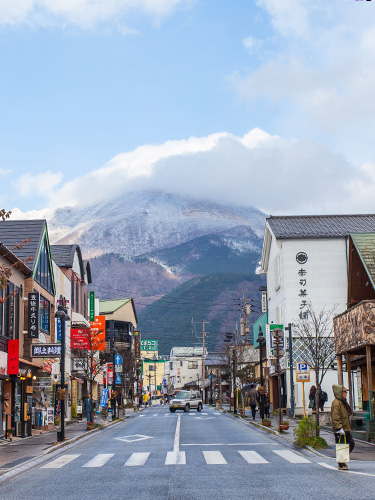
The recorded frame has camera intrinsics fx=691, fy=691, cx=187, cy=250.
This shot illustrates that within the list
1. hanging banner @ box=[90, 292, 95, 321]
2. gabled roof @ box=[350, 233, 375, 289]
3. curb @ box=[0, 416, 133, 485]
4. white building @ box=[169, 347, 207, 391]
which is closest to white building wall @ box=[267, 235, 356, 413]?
hanging banner @ box=[90, 292, 95, 321]

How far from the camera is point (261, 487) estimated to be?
1288 cm

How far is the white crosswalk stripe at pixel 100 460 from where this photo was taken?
1825 cm

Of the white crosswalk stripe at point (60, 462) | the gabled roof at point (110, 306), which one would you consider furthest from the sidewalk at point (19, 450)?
the gabled roof at point (110, 306)

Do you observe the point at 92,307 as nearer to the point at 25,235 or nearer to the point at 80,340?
the point at 80,340

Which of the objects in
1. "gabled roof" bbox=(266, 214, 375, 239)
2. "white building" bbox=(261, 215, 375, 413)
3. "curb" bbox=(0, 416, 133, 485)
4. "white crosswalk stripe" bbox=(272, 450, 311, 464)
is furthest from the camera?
"gabled roof" bbox=(266, 214, 375, 239)

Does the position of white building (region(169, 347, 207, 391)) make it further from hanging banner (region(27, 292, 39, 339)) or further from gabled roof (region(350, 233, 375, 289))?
gabled roof (region(350, 233, 375, 289))

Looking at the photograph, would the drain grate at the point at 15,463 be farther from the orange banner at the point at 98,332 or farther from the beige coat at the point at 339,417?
the orange banner at the point at 98,332

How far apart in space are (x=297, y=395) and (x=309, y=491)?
40.3m

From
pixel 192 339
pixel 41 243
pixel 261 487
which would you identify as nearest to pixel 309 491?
pixel 261 487

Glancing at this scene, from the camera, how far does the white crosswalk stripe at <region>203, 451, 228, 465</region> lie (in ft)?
58.4

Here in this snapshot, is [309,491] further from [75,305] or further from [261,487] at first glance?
[75,305]

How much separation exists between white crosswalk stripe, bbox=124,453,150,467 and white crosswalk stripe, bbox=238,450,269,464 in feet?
9.06

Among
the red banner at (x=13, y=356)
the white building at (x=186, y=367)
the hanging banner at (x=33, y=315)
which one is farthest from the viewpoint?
the white building at (x=186, y=367)

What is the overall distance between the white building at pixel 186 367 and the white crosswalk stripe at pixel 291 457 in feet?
446
